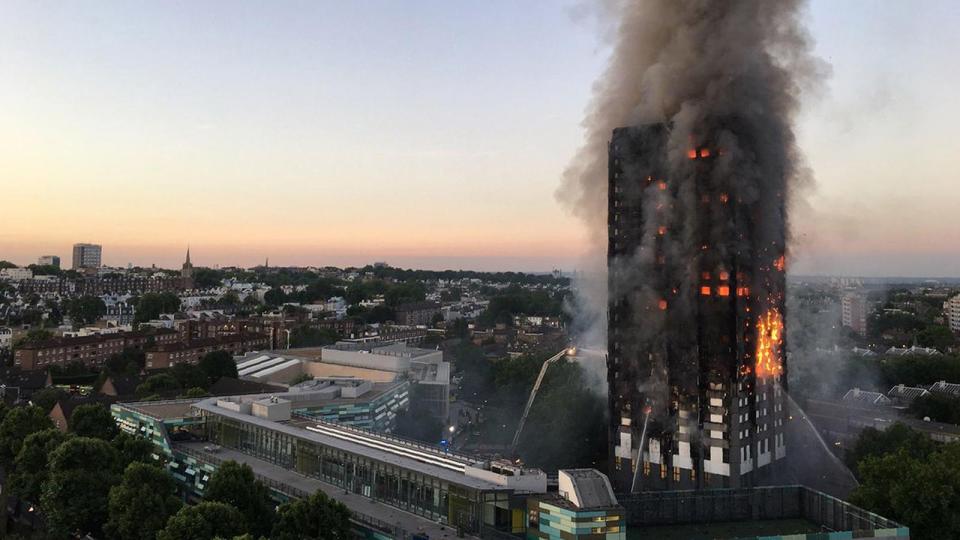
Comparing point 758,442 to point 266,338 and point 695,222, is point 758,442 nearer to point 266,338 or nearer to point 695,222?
point 695,222

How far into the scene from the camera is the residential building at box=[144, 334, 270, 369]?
9119 centimetres

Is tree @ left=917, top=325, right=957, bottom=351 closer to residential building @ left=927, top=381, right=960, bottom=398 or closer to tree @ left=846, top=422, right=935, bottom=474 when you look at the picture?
residential building @ left=927, top=381, right=960, bottom=398

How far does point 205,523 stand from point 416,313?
13756 centimetres

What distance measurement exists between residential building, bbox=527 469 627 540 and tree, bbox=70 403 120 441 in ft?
97.0

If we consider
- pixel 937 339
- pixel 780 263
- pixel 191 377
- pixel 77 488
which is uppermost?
pixel 780 263

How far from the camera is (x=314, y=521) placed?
89.0 feet

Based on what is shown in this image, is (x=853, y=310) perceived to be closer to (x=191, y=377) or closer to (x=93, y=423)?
(x=191, y=377)

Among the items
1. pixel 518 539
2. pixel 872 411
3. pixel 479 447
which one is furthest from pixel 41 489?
pixel 872 411

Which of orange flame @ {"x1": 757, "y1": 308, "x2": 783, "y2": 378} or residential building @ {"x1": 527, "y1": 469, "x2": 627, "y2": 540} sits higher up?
orange flame @ {"x1": 757, "y1": 308, "x2": 783, "y2": 378}

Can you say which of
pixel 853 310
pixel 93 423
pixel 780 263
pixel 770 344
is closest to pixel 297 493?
pixel 93 423

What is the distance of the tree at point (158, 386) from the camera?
65.5m

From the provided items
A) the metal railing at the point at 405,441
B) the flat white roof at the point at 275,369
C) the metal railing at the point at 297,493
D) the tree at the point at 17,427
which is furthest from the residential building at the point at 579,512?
the flat white roof at the point at 275,369

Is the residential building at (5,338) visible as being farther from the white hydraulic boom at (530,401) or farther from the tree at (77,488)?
the tree at (77,488)

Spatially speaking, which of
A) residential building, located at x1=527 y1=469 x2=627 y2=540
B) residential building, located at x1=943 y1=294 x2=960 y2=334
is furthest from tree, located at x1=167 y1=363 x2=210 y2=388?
residential building, located at x1=943 y1=294 x2=960 y2=334
